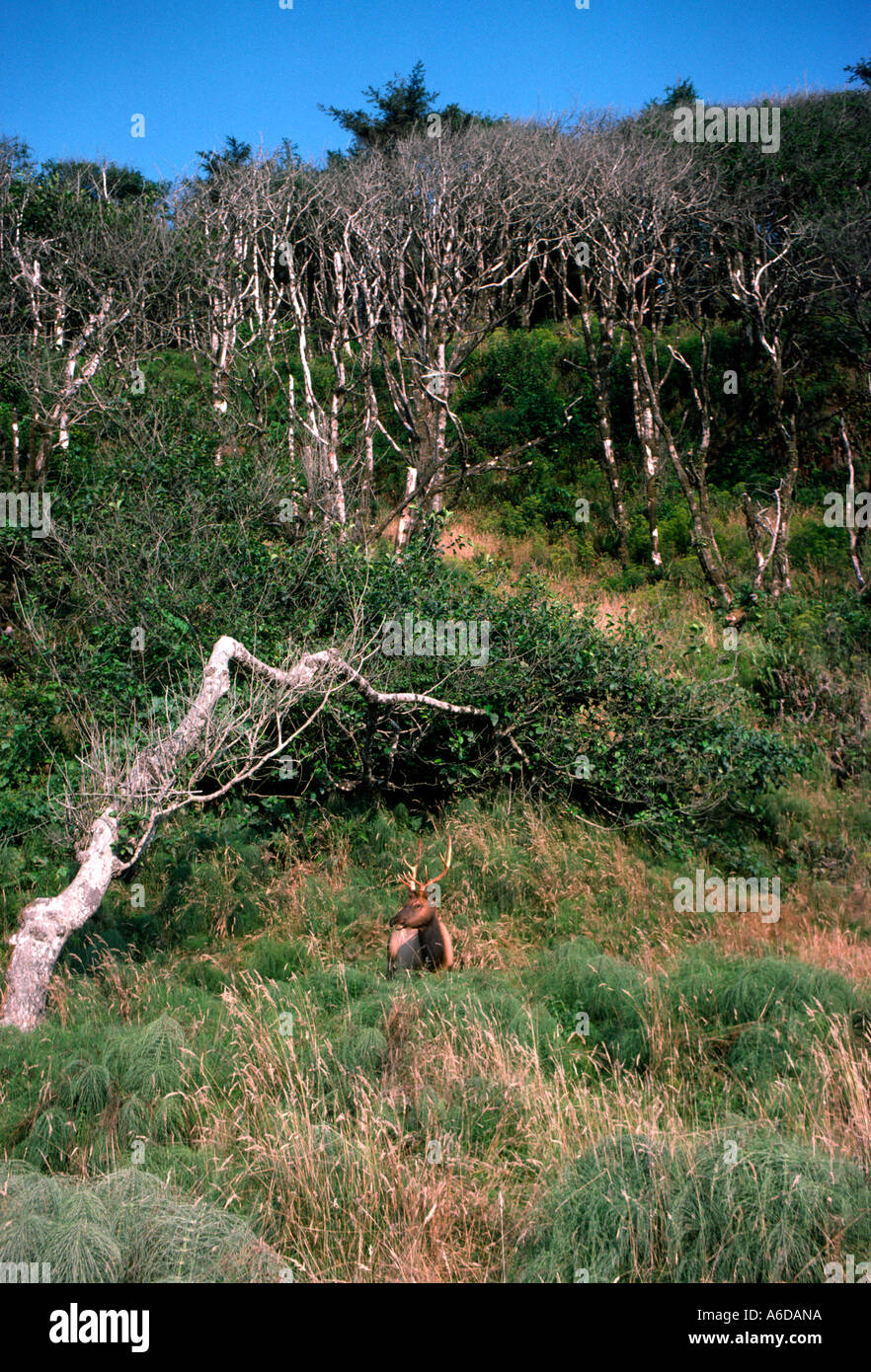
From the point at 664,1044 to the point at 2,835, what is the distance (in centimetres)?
629

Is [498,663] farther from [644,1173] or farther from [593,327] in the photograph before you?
[593,327]

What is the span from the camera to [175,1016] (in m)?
5.94

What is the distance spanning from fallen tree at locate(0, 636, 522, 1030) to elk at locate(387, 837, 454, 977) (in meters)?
1.44

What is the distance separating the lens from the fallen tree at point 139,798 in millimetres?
5625

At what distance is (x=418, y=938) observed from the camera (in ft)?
21.3

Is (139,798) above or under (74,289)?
under

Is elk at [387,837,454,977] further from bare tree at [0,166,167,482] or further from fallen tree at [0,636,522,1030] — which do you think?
bare tree at [0,166,167,482]

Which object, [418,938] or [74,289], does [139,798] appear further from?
[74,289]

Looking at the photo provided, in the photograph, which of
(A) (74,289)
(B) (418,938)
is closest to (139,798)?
(B) (418,938)

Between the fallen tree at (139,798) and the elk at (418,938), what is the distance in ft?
4.71

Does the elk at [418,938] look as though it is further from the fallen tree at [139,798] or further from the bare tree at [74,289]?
the bare tree at [74,289]

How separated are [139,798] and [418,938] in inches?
85.7

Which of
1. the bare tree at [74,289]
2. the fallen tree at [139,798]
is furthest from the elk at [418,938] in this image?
the bare tree at [74,289]
